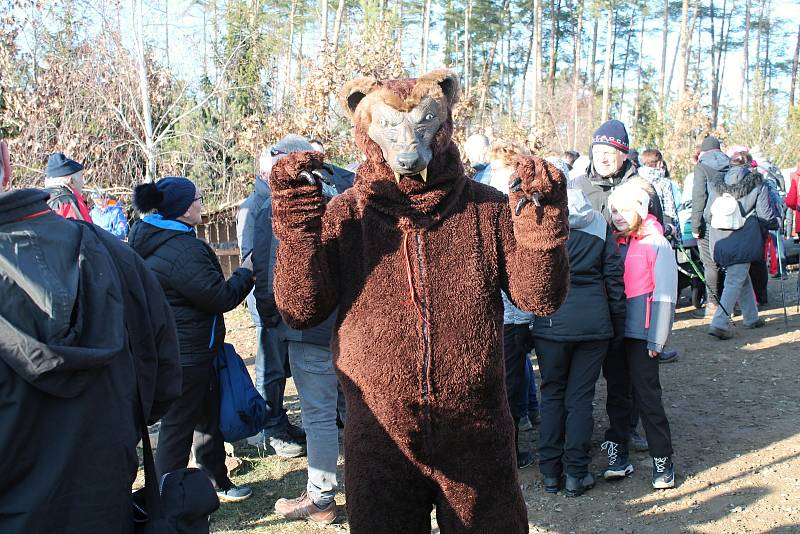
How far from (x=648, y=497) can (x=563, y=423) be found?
0.66 m

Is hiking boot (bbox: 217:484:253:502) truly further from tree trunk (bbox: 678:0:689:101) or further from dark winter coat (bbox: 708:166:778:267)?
tree trunk (bbox: 678:0:689:101)

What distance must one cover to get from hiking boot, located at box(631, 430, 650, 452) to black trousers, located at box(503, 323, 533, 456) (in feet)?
3.03

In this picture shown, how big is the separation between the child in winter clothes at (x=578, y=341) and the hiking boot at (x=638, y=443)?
0.82m

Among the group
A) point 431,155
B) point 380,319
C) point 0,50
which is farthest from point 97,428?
point 0,50

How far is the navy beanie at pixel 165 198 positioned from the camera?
13.5 feet

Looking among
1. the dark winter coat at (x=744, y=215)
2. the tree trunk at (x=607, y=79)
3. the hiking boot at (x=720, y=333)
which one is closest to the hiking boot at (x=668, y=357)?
the hiking boot at (x=720, y=333)

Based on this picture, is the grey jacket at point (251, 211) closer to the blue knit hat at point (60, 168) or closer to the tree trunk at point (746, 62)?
the blue knit hat at point (60, 168)

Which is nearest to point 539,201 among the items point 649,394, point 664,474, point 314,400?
point 314,400

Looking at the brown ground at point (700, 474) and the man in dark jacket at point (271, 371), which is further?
the man in dark jacket at point (271, 371)

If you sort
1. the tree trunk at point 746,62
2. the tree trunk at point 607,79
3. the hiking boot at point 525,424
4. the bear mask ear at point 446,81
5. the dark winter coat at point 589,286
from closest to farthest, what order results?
the bear mask ear at point 446,81 < the dark winter coat at point 589,286 < the hiking boot at point 525,424 < the tree trunk at point 607,79 < the tree trunk at point 746,62

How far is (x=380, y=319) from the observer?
2.50 metres

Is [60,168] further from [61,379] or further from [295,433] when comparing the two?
[61,379]

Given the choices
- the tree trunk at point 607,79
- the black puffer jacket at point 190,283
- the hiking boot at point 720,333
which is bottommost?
the hiking boot at point 720,333

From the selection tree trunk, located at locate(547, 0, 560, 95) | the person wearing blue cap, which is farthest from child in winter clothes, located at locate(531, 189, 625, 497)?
tree trunk, located at locate(547, 0, 560, 95)
